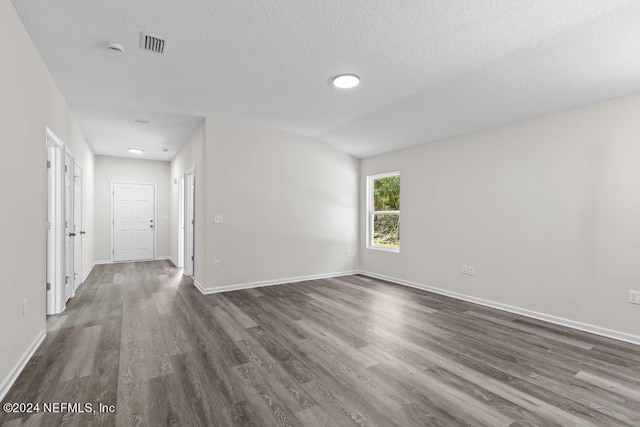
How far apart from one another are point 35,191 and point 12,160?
0.60 metres

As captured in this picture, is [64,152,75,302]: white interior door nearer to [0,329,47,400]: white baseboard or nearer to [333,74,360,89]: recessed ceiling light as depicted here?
[0,329,47,400]: white baseboard

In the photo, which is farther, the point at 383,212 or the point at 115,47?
the point at 383,212

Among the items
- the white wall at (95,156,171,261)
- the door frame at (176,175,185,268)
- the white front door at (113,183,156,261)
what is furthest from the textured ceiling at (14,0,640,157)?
the white front door at (113,183,156,261)

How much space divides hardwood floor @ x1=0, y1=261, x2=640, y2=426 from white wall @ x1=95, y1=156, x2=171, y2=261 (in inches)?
151

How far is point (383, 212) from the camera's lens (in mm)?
5715

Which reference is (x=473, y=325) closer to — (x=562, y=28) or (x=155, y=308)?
(x=562, y=28)

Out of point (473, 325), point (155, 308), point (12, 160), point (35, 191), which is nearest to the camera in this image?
point (12, 160)

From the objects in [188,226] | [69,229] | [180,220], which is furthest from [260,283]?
[180,220]

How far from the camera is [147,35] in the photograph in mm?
2342

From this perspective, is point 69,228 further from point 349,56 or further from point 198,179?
point 349,56

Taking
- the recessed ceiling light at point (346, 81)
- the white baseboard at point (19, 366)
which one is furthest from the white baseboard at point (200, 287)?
the recessed ceiling light at point (346, 81)

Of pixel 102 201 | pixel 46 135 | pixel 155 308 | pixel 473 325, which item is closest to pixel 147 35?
pixel 46 135

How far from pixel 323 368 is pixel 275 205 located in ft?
10.4

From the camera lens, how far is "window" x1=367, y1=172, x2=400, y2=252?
5.46 meters
